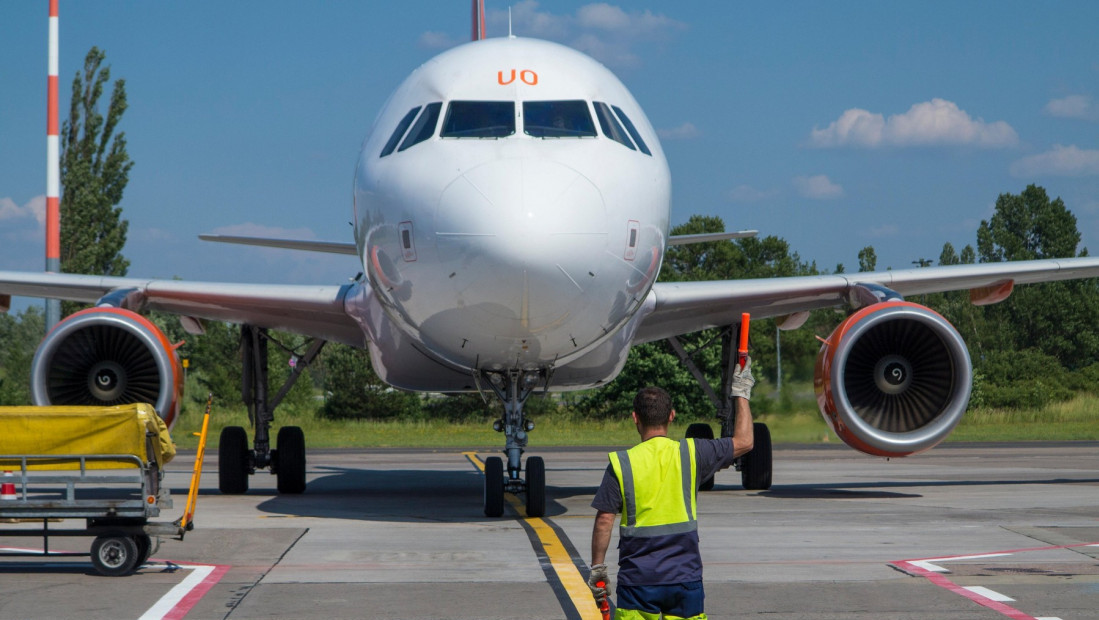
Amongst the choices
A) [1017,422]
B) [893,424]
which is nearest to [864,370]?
[893,424]

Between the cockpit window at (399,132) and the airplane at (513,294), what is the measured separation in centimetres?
2

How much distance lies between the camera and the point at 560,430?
3734 cm

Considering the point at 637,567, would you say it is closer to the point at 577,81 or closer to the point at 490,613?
the point at 490,613

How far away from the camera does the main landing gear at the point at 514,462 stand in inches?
416

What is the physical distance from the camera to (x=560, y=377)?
12.7m

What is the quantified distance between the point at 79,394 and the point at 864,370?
784 centimetres

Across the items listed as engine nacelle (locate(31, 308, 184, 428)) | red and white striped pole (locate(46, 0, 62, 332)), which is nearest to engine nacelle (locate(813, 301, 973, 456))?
engine nacelle (locate(31, 308, 184, 428))

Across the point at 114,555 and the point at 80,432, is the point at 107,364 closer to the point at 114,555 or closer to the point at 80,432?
the point at 80,432

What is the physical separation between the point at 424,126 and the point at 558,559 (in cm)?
360

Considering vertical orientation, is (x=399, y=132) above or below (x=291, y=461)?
above

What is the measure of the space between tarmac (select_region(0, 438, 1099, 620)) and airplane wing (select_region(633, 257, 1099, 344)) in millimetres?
1996

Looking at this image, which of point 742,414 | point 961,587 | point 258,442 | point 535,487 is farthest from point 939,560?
point 258,442

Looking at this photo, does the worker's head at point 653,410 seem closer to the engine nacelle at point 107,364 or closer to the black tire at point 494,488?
the black tire at point 494,488

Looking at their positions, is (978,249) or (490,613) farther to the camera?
(978,249)
